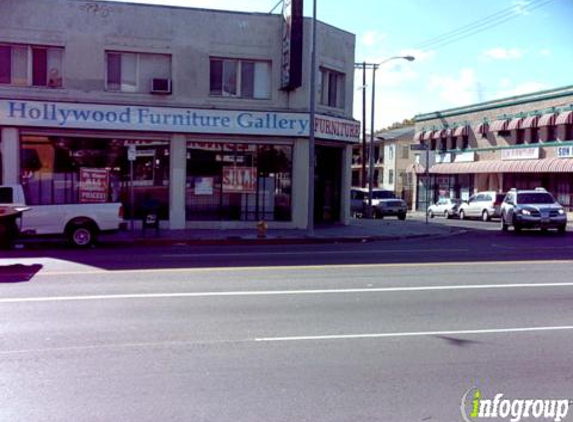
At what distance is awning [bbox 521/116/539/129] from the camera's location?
39.9 m

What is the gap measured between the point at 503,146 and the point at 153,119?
29043 mm

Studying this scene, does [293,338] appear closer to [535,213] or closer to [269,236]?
[269,236]

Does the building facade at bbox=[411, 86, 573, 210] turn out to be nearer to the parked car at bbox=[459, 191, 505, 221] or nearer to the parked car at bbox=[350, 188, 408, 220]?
the parked car at bbox=[350, 188, 408, 220]

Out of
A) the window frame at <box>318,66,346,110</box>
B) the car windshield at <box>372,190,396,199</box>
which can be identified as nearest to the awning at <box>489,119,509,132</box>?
the car windshield at <box>372,190,396,199</box>

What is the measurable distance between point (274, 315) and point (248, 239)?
39.0 feet

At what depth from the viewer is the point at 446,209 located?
41.2 metres

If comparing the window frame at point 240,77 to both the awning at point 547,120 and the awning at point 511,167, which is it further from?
the awning at point 547,120

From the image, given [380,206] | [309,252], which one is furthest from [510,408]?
[380,206]

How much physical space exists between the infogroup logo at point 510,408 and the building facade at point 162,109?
16423mm

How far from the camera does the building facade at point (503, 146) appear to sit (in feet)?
125

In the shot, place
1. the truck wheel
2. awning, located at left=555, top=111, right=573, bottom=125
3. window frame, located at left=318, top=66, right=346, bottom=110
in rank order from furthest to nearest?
awning, located at left=555, top=111, right=573, bottom=125 → window frame, located at left=318, top=66, right=346, bottom=110 → the truck wheel

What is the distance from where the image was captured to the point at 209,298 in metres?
9.66

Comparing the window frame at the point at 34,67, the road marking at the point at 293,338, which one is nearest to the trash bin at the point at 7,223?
the road marking at the point at 293,338

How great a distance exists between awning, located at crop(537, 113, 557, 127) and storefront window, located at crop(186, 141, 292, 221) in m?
22.0
